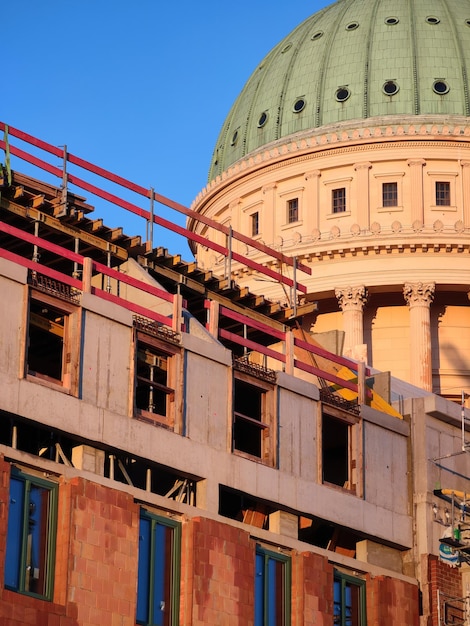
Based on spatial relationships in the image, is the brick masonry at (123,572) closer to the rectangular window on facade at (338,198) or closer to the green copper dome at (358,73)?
the rectangular window on facade at (338,198)

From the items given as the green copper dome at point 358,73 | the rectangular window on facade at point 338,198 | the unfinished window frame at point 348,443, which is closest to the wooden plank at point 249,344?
the unfinished window frame at point 348,443

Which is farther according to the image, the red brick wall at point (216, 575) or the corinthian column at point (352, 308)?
the corinthian column at point (352, 308)

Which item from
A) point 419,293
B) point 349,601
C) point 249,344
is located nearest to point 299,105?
point 419,293

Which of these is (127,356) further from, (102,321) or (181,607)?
(181,607)

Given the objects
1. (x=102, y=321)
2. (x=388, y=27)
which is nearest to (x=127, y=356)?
(x=102, y=321)

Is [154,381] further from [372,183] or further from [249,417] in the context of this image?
[372,183]

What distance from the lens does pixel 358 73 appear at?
104 meters

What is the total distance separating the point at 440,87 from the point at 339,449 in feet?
190

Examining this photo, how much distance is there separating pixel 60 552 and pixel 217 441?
6.18m

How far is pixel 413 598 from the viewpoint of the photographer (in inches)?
1794

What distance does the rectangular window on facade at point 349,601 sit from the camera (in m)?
43.8

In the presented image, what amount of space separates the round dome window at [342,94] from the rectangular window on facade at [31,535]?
67718mm

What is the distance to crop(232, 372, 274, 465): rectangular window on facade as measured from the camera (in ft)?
142

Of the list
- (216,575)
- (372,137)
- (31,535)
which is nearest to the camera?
(31,535)
